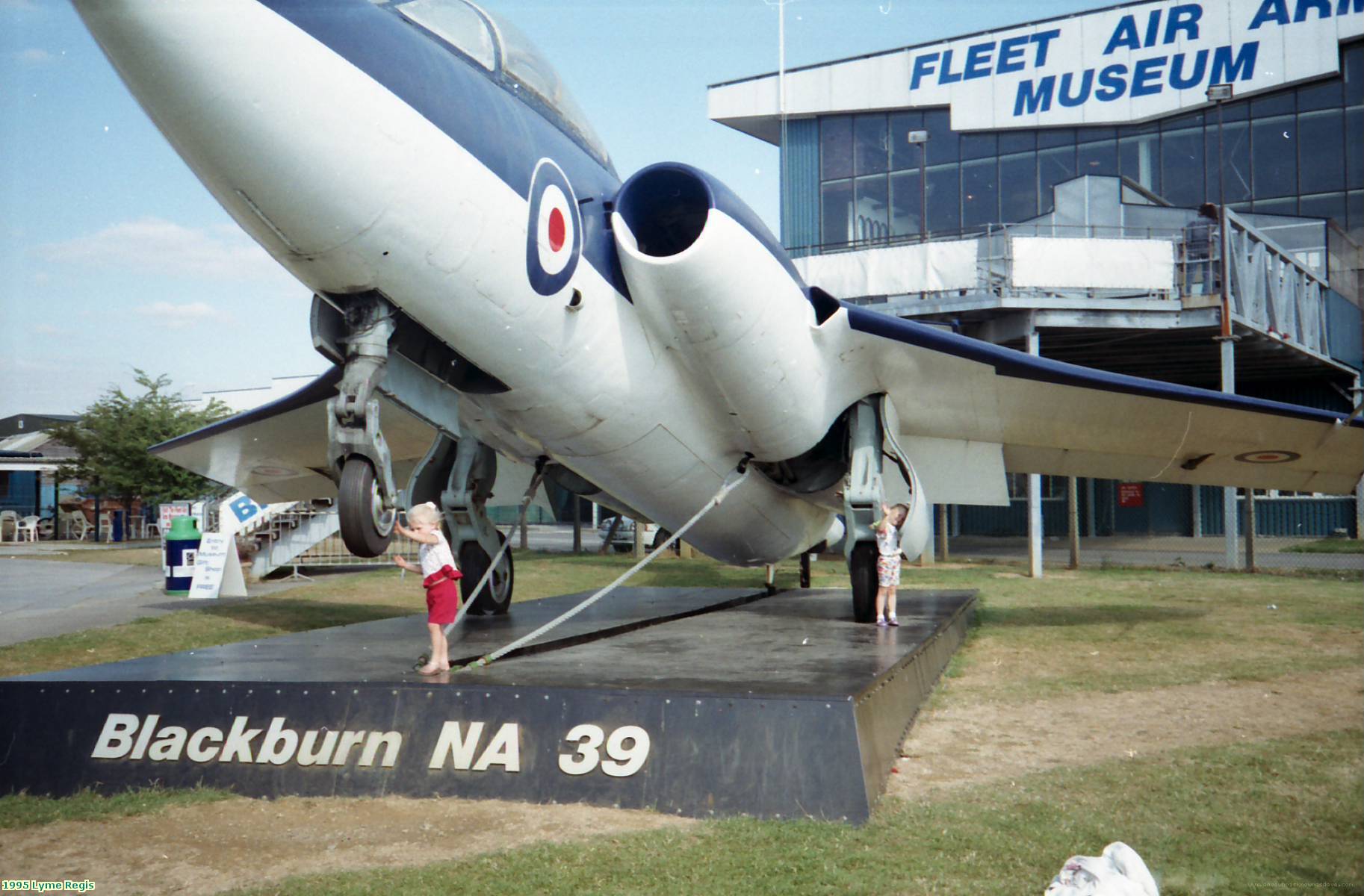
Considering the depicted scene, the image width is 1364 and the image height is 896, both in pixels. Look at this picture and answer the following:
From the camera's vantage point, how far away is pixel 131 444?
2852 centimetres

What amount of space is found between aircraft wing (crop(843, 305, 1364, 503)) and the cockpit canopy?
2.85m

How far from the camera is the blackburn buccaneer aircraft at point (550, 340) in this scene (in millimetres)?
4219

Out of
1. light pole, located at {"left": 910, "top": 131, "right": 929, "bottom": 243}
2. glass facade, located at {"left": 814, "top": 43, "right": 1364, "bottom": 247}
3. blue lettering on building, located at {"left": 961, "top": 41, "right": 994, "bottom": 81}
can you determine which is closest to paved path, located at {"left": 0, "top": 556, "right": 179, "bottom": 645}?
light pole, located at {"left": 910, "top": 131, "right": 929, "bottom": 243}

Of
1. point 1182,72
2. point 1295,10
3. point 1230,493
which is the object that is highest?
point 1295,10

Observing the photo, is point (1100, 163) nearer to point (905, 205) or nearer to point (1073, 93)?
point (1073, 93)

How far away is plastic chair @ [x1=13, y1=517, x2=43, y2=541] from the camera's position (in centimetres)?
3042

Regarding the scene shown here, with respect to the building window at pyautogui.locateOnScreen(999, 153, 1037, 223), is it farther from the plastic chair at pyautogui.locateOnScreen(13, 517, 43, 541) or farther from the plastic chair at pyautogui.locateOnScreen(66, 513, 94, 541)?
the plastic chair at pyautogui.locateOnScreen(66, 513, 94, 541)

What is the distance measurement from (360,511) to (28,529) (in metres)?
31.3

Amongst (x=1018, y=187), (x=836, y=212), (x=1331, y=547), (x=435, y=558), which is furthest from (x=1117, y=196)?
(x=435, y=558)

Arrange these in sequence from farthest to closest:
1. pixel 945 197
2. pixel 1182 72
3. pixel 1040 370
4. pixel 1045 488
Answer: pixel 1045 488 → pixel 945 197 → pixel 1182 72 → pixel 1040 370

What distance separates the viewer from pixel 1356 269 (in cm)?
2478

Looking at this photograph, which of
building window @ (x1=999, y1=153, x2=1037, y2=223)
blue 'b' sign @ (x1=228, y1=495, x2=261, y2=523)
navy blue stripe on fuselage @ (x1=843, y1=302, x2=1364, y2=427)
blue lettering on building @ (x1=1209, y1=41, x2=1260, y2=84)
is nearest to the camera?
navy blue stripe on fuselage @ (x1=843, y1=302, x2=1364, y2=427)

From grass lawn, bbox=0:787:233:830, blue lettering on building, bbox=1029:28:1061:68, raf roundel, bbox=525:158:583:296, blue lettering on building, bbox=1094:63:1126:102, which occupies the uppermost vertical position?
blue lettering on building, bbox=1029:28:1061:68

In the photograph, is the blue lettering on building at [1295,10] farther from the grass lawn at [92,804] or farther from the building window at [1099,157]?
the grass lawn at [92,804]
